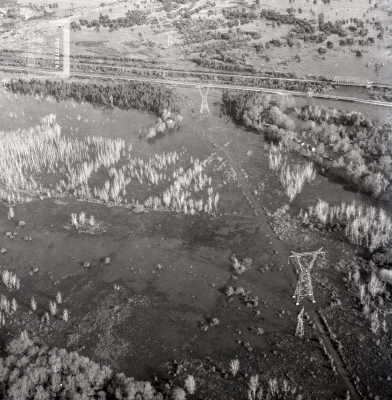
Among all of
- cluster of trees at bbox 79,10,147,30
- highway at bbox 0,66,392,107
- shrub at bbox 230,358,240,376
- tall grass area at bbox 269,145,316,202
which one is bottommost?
shrub at bbox 230,358,240,376

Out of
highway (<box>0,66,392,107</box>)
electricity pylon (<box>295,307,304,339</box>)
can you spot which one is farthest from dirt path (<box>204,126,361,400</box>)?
highway (<box>0,66,392,107</box>)

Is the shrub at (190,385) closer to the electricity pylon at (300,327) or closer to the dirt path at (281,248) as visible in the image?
the electricity pylon at (300,327)

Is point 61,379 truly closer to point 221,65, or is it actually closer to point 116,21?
point 221,65

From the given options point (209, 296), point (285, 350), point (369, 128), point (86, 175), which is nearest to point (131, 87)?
point (86, 175)

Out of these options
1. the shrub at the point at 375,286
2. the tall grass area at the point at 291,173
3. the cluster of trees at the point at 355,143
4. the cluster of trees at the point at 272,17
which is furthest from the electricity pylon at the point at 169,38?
the shrub at the point at 375,286

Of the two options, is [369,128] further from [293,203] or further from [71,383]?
[71,383]

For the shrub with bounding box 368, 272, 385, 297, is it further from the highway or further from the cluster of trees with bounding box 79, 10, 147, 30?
the cluster of trees with bounding box 79, 10, 147, 30
